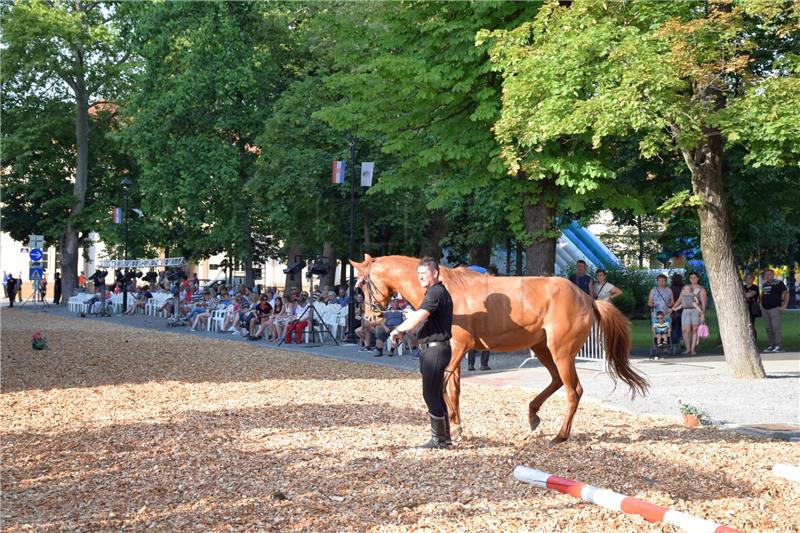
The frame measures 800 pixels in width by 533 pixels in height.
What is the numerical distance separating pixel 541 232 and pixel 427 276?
37.1 feet

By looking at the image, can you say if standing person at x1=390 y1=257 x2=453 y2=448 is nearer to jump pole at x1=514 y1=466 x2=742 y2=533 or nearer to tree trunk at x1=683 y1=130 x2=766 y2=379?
jump pole at x1=514 y1=466 x2=742 y2=533

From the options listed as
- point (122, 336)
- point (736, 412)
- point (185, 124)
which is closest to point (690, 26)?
point (736, 412)

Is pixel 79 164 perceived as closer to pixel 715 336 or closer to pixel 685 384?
pixel 715 336

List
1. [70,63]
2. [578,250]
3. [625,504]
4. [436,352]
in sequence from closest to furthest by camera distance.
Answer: [625,504], [436,352], [578,250], [70,63]

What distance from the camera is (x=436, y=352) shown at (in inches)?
371

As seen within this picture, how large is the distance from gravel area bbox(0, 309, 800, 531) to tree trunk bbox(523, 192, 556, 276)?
19.4 ft

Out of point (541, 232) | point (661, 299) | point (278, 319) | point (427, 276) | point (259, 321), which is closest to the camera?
point (427, 276)

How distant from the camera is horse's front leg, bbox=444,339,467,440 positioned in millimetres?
10047

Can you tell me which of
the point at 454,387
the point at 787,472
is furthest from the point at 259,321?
the point at 787,472

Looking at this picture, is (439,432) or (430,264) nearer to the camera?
(439,432)

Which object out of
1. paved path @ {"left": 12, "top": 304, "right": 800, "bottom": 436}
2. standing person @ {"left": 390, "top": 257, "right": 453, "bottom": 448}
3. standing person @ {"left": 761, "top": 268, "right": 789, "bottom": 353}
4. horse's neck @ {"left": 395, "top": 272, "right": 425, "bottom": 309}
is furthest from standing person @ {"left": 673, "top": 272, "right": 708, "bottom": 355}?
standing person @ {"left": 390, "top": 257, "right": 453, "bottom": 448}

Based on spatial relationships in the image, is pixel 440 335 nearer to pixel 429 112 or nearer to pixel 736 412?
pixel 736 412

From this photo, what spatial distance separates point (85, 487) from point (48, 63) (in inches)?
1754

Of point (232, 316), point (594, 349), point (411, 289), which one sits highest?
point (411, 289)
